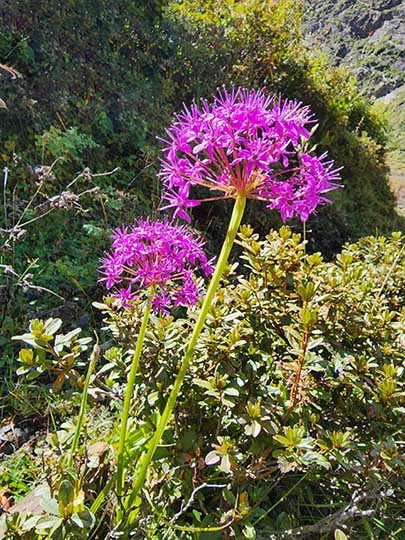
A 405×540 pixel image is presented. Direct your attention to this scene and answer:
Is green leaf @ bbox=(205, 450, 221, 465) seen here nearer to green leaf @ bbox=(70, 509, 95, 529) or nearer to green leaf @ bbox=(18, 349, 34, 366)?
green leaf @ bbox=(70, 509, 95, 529)

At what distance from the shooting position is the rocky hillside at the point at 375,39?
17.9m

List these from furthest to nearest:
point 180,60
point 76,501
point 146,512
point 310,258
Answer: point 180,60, point 310,258, point 146,512, point 76,501

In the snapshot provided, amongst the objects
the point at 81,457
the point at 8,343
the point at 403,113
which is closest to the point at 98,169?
the point at 8,343

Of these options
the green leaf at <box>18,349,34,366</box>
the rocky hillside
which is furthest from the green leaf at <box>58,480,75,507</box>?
the rocky hillside

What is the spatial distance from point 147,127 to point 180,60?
4.14 feet

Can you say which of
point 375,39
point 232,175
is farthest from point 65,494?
point 375,39

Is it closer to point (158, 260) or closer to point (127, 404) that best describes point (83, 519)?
point (127, 404)

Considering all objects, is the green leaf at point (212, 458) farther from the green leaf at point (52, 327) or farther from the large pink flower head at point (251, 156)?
the large pink flower head at point (251, 156)

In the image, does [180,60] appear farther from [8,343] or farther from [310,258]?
[310,258]

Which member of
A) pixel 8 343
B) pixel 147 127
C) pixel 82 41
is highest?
pixel 82 41

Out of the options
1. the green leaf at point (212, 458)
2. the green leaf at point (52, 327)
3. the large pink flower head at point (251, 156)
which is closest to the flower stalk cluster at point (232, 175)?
the large pink flower head at point (251, 156)

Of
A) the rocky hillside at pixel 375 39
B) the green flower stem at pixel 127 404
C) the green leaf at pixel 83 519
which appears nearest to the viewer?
the green leaf at pixel 83 519

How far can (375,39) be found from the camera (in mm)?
20812

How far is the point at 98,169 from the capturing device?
3.63 meters
